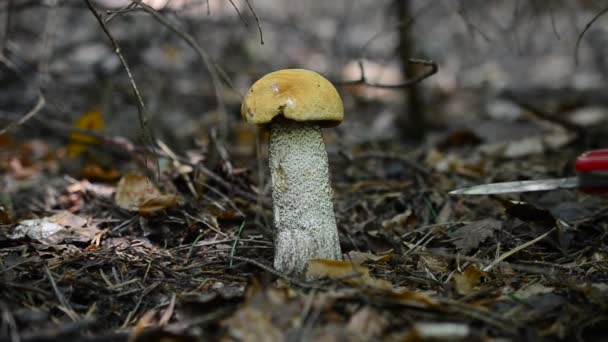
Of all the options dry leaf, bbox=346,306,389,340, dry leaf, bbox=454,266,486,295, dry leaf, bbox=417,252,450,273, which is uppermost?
dry leaf, bbox=346,306,389,340

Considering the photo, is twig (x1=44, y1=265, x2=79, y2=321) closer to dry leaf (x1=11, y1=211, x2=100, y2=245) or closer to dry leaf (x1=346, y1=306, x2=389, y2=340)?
dry leaf (x1=11, y1=211, x2=100, y2=245)

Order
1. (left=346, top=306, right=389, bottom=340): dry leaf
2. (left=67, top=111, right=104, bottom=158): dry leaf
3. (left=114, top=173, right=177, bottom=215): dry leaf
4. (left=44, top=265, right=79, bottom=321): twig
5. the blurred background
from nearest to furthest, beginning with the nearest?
(left=346, top=306, right=389, bottom=340): dry leaf < (left=44, top=265, right=79, bottom=321): twig < (left=114, top=173, right=177, bottom=215): dry leaf < (left=67, top=111, right=104, bottom=158): dry leaf < the blurred background

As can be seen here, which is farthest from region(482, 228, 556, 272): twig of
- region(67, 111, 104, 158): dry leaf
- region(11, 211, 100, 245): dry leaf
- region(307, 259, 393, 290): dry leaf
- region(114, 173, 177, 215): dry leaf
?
region(67, 111, 104, 158): dry leaf

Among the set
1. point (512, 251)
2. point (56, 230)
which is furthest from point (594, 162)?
point (56, 230)

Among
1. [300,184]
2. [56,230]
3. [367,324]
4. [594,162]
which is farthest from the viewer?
[56,230]

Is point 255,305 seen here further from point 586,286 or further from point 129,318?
point 586,286

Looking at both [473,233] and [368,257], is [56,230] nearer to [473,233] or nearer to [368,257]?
[368,257]

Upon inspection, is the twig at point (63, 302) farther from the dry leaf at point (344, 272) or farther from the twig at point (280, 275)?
the dry leaf at point (344, 272)
